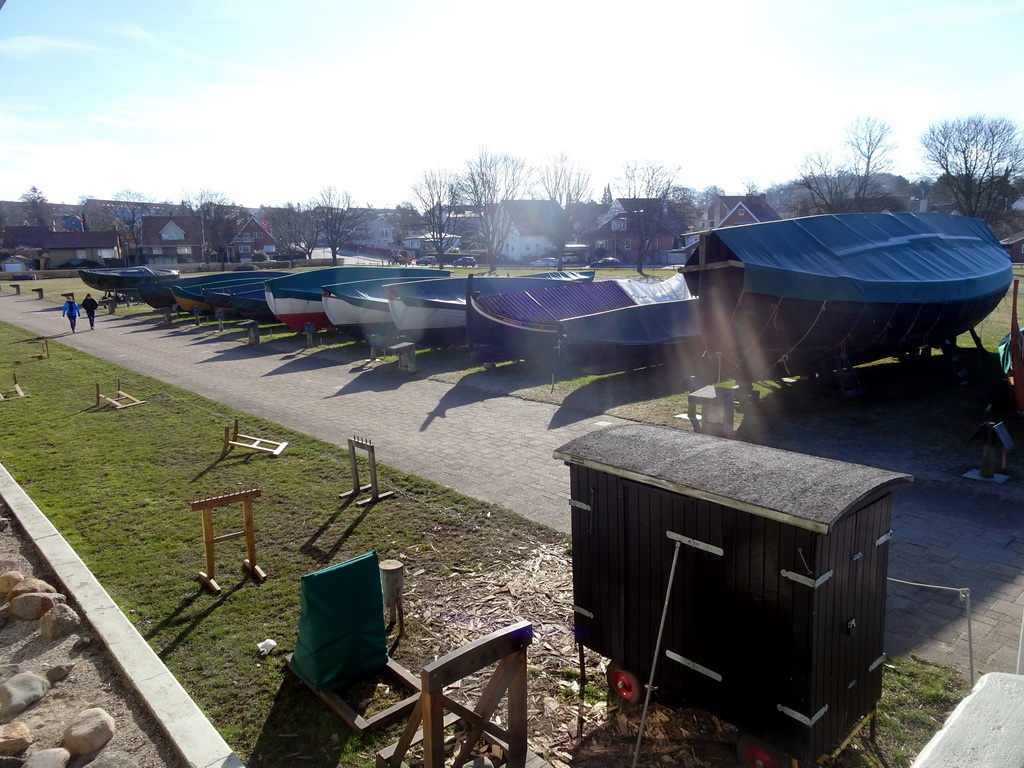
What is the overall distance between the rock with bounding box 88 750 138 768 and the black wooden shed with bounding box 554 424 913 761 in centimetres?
307

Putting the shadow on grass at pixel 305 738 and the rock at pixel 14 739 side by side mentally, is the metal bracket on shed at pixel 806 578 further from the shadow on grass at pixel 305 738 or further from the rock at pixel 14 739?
the rock at pixel 14 739

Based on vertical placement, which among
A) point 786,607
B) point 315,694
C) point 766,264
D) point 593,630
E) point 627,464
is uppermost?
point 766,264

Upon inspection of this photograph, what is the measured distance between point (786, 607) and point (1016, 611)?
11.3ft

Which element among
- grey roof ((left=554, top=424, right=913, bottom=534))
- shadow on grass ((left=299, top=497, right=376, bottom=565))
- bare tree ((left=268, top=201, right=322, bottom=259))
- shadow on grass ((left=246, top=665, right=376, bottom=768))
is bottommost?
shadow on grass ((left=246, top=665, right=376, bottom=768))

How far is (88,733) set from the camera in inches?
170

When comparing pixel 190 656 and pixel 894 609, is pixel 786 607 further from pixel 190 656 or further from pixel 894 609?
pixel 190 656

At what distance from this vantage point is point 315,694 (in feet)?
A: 16.1

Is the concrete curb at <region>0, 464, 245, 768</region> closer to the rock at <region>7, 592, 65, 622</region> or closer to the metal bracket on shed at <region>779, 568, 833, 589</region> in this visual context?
the rock at <region>7, 592, 65, 622</region>

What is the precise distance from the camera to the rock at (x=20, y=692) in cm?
473

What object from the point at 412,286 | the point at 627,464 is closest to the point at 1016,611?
the point at 627,464

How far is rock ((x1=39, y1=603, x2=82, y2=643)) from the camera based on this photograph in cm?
565

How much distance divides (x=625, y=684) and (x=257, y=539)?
15.2ft

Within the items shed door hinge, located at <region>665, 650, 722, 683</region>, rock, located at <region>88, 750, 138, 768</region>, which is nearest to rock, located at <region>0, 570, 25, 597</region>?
rock, located at <region>88, 750, 138, 768</region>

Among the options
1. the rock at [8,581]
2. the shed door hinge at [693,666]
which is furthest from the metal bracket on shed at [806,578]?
the rock at [8,581]
